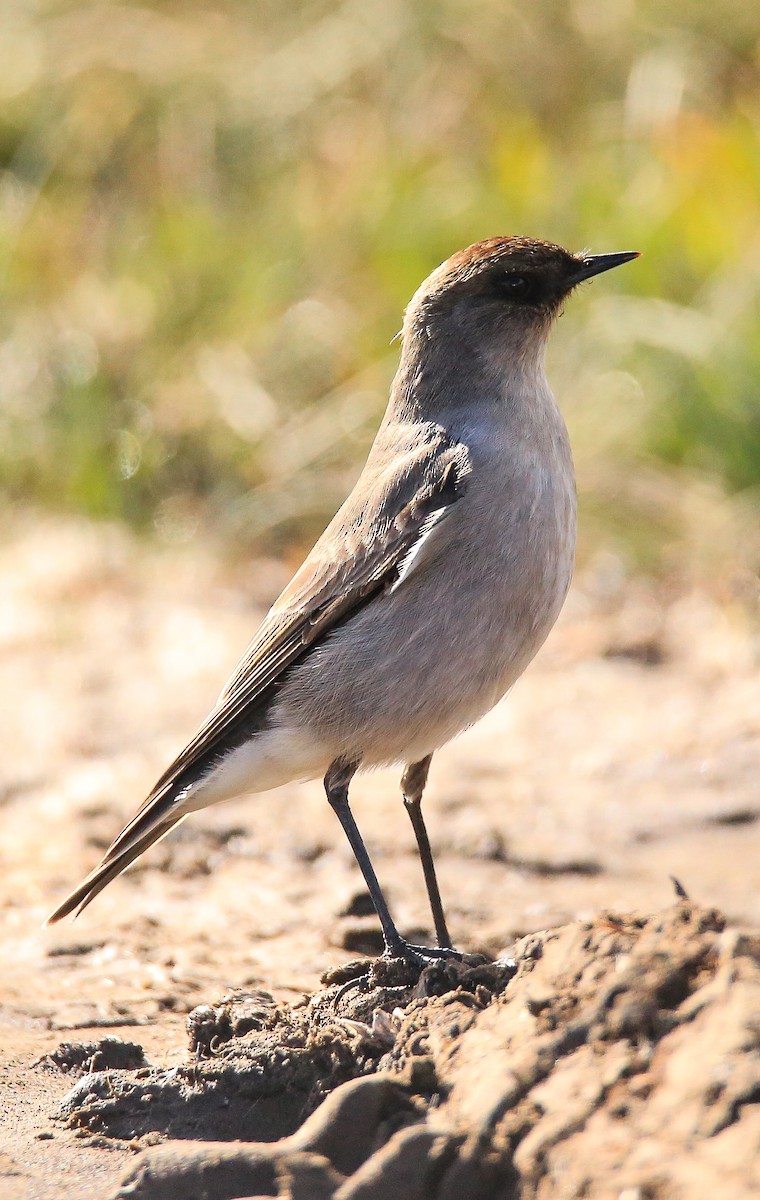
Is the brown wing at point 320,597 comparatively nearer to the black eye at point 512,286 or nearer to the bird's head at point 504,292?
the bird's head at point 504,292

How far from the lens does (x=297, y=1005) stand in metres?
4.26

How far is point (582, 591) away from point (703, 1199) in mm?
5992

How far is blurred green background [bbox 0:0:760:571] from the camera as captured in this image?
895 centimetres

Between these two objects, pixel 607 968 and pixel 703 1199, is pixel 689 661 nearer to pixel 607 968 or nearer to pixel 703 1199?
pixel 607 968

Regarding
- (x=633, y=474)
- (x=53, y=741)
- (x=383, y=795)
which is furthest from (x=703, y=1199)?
(x=633, y=474)

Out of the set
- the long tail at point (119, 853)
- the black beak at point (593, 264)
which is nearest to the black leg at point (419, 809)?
the long tail at point (119, 853)

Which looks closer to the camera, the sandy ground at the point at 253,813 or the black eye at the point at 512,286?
the sandy ground at the point at 253,813

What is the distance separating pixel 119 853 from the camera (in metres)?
4.82

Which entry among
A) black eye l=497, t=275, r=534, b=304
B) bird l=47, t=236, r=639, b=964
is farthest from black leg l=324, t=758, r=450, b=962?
black eye l=497, t=275, r=534, b=304

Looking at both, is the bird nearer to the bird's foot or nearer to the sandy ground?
the bird's foot

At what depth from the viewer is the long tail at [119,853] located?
4766 mm

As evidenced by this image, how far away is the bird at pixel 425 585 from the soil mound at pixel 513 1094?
961 millimetres

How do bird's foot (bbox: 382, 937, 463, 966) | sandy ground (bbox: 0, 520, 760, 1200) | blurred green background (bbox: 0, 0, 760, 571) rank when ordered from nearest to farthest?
bird's foot (bbox: 382, 937, 463, 966) < sandy ground (bbox: 0, 520, 760, 1200) < blurred green background (bbox: 0, 0, 760, 571)

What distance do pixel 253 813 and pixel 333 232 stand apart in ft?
20.1
